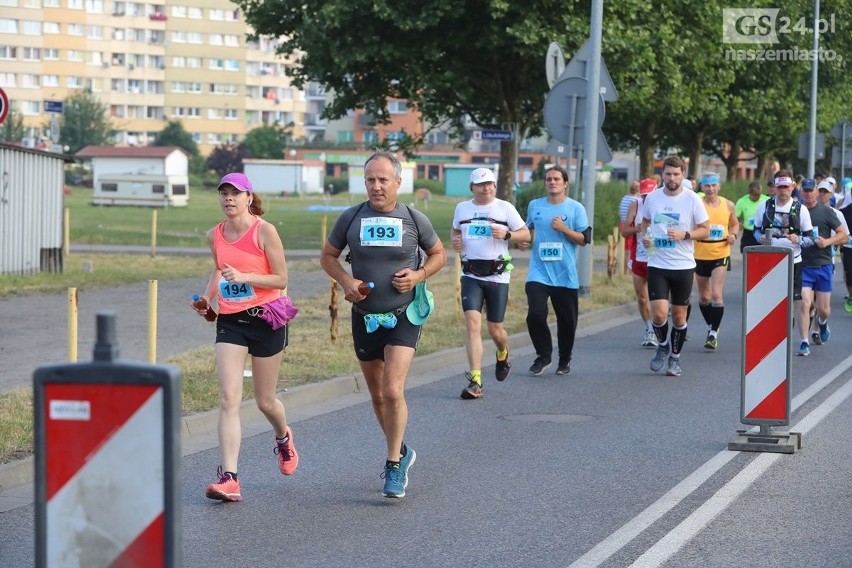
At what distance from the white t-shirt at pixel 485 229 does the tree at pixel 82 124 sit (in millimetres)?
113008

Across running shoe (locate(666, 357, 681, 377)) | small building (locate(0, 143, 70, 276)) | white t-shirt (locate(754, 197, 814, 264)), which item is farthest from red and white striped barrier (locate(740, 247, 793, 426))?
small building (locate(0, 143, 70, 276))

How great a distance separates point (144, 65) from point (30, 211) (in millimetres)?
120882

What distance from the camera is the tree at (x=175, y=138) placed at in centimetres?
13188

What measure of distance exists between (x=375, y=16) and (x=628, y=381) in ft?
63.2

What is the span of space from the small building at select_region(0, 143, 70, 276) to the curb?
10909 mm

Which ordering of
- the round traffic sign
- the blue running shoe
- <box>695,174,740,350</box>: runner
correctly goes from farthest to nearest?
<box>695,174,740,350</box>: runner, the round traffic sign, the blue running shoe

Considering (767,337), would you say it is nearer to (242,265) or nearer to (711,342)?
(242,265)

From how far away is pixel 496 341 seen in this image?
12.5m

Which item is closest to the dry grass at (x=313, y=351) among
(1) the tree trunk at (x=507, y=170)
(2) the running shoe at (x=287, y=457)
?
(2) the running shoe at (x=287, y=457)

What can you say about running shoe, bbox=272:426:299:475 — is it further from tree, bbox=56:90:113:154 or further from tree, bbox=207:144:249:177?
tree, bbox=56:90:113:154

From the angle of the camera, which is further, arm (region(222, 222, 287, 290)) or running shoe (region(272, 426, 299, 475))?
running shoe (region(272, 426, 299, 475))

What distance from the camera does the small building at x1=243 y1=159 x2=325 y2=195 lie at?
107 m

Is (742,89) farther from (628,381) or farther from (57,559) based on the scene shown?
(57,559)

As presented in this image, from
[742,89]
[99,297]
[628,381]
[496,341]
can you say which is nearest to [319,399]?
[496,341]
